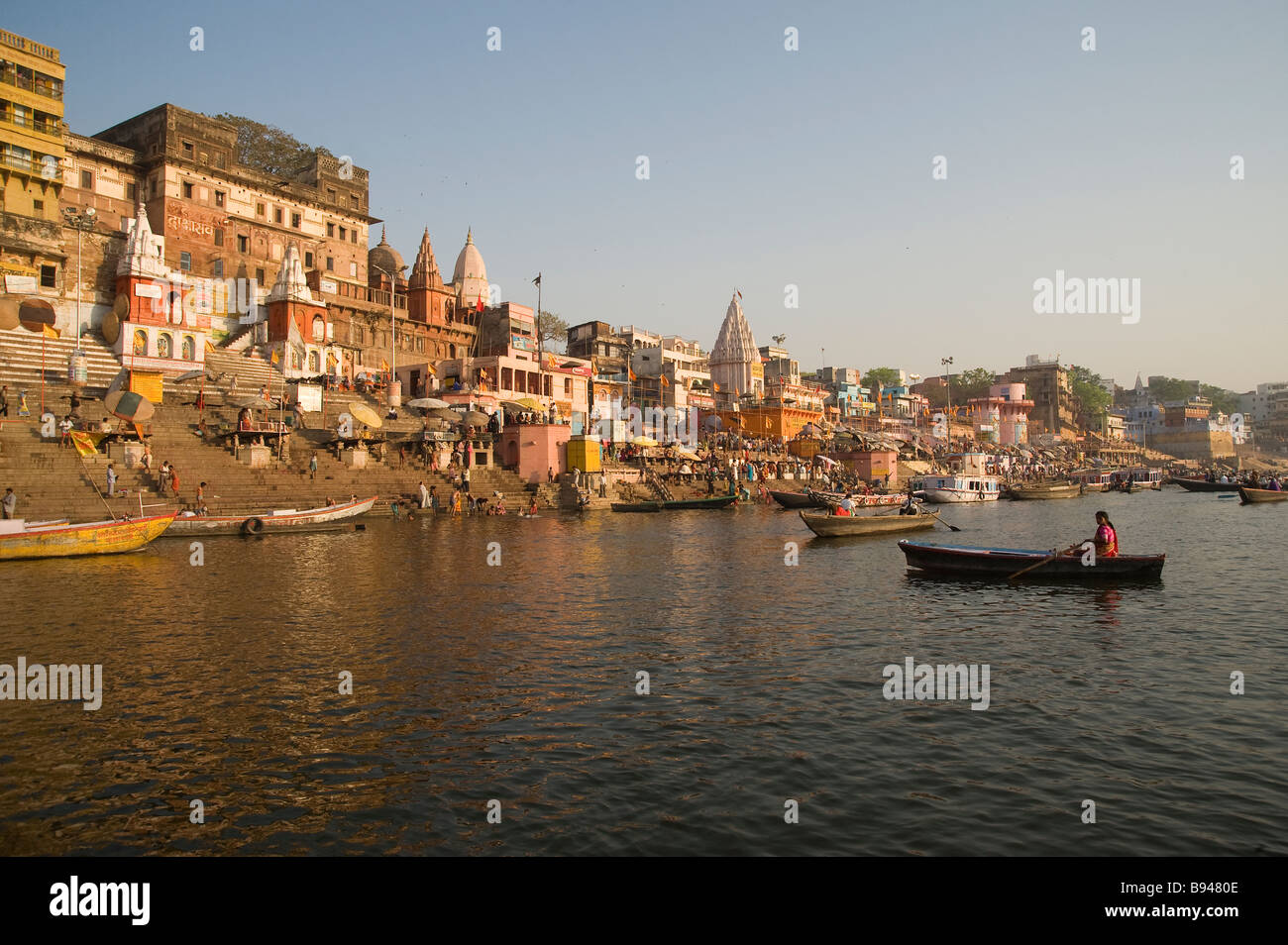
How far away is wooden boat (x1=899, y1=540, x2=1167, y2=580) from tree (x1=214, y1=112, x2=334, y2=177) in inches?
2212

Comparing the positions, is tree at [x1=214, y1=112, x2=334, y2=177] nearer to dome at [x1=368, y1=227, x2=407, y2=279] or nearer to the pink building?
dome at [x1=368, y1=227, x2=407, y2=279]

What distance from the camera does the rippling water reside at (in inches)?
253

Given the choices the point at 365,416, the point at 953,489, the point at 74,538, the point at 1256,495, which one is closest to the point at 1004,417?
the point at 953,489

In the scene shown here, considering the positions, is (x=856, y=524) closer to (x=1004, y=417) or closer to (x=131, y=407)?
(x=131, y=407)

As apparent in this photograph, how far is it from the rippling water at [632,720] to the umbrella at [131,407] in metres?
12.3

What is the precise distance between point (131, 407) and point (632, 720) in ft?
92.6

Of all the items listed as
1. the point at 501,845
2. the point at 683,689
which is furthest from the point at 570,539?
the point at 501,845

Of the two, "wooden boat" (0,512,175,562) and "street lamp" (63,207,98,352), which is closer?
"wooden boat" (0,512,175,562)

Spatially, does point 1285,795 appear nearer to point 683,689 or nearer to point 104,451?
point 683,689

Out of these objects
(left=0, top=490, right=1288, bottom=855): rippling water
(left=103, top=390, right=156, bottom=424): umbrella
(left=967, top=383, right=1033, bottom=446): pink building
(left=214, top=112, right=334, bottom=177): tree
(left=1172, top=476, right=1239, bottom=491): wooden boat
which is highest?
(left=214, top=112, right=334, bottom=177): tree

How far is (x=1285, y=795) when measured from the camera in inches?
277

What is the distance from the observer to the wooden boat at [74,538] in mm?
20547

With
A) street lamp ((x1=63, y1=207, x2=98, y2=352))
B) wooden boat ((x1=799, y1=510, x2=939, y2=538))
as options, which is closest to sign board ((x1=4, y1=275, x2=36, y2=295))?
street lamp ((x1=63, y1=207, x2=98, y2=352))

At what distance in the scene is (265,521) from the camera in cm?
2759
